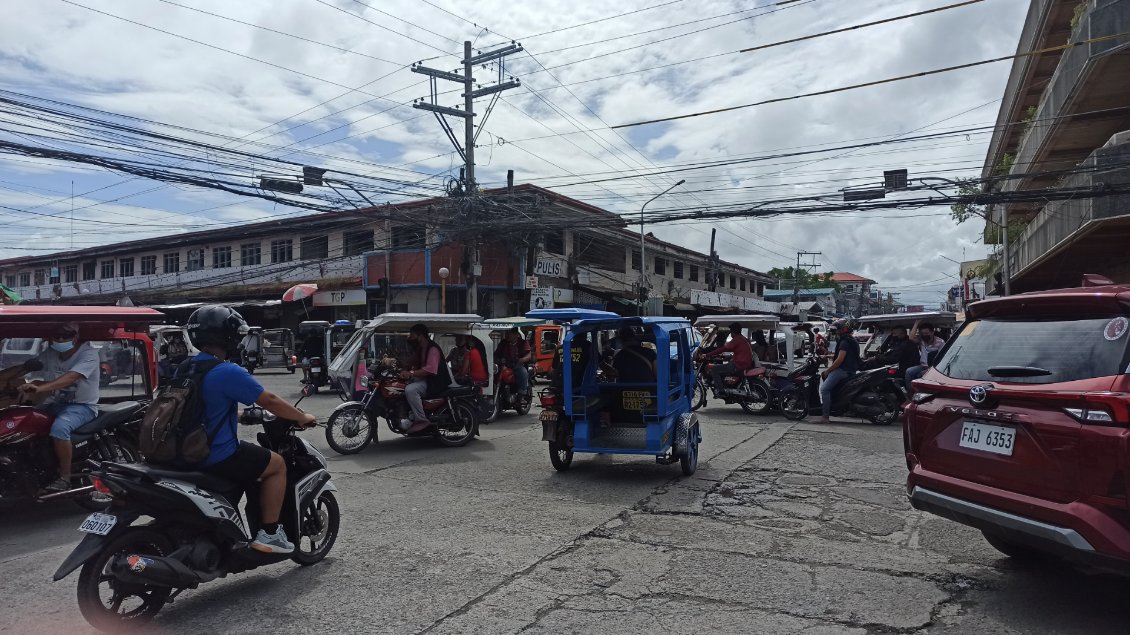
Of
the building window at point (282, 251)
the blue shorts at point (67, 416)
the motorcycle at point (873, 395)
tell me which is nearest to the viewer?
the blue shorts at point (67, 416)

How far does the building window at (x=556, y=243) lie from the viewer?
31.4 m

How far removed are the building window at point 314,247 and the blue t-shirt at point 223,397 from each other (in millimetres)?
28323

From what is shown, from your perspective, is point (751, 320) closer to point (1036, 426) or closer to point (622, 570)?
point (622, 570)

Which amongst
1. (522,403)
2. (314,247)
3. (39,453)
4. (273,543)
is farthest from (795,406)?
(314,247)

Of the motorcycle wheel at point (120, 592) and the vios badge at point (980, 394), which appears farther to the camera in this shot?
the vios badge at point (980, 394)

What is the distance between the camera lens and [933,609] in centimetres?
435

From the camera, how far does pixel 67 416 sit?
255 inches

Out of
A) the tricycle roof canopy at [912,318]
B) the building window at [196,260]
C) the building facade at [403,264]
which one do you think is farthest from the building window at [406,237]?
the tricycle roof canopy at [912,318]

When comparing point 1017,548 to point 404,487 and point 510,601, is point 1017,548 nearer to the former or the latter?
A: point 510,601

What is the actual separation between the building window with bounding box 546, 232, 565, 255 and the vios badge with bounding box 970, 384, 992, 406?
89.9 ft

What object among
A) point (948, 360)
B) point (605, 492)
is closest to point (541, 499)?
point (605, 492)

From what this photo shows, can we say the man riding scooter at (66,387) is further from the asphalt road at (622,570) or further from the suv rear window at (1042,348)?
the suv rear window at (1042,348)

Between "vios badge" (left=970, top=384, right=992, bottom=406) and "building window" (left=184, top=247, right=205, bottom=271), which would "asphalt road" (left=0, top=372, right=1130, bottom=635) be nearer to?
"vios badge" (left=970, top=384, right=992, bottom=406)

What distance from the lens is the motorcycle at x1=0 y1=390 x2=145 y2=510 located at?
623cm
